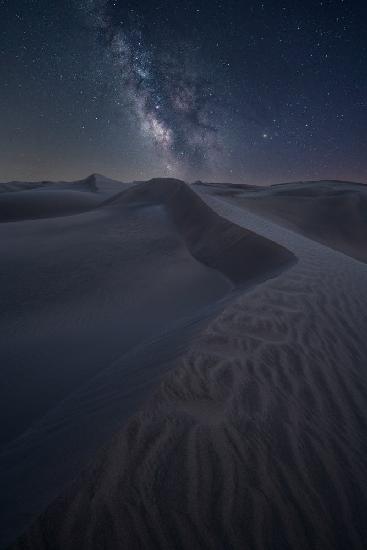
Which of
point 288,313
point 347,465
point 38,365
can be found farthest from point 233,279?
point 347,465

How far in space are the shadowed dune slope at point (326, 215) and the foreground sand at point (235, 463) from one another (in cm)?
887

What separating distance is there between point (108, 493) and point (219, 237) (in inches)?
210

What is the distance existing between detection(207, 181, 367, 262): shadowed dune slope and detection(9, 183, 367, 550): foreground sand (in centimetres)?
887

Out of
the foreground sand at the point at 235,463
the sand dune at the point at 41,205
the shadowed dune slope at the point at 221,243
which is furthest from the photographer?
the sand dune at the point at 41,205

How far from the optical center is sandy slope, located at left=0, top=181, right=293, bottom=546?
1.53m

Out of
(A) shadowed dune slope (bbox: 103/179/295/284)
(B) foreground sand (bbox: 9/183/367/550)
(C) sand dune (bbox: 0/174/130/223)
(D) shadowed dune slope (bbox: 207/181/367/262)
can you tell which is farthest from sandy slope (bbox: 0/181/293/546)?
(D) shadowed dune slope (bbox: 207/181/367/262)

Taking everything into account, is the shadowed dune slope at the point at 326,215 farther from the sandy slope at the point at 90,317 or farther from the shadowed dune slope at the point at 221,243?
the sandy slope at the point at 90,317

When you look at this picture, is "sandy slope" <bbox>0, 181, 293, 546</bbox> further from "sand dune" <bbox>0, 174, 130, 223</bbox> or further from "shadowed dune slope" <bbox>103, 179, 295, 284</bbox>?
"sand dune" <bbox>0, 174, 130, 223</bbox>

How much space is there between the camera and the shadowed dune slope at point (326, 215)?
10.4 meters

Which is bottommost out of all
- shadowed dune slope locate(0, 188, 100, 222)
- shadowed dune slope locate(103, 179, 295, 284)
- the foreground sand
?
the foreground sand

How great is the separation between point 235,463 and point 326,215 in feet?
42.6

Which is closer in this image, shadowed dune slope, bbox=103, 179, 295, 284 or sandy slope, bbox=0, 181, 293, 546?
sandy slope, bbox=0, 181, 293, 546

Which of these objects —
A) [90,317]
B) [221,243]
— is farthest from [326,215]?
[90,317]

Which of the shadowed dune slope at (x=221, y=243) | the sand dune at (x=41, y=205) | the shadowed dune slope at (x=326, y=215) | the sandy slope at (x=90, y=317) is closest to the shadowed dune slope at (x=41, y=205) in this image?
the sand dune at (x=41, y=205)
